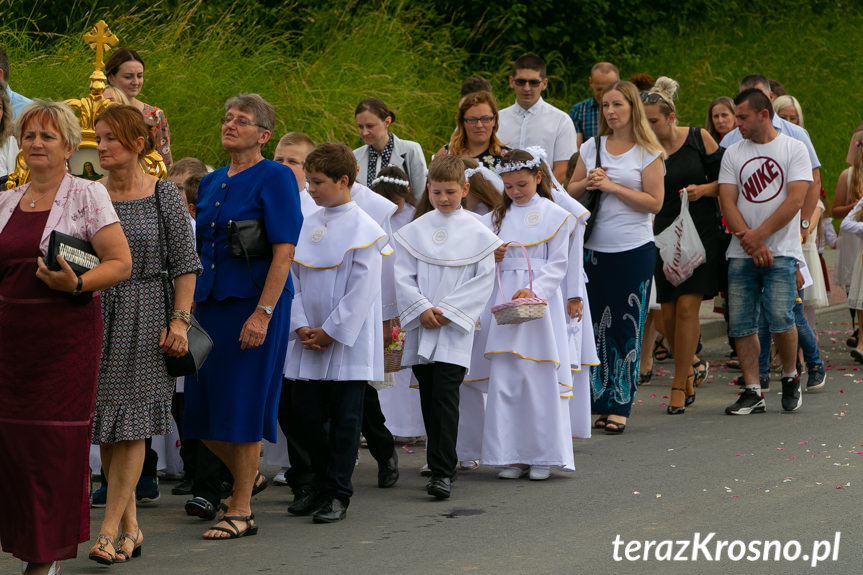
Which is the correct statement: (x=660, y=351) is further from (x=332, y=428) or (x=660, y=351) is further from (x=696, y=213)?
(x=332, y=428)

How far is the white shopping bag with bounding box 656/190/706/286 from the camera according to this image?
388 inches

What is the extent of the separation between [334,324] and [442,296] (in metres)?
0.86

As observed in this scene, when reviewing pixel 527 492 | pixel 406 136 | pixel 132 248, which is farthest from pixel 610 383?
pixel 406 136

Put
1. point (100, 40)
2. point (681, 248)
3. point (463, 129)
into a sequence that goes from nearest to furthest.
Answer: point (100, 40), point (463, 129), point (681, 248)

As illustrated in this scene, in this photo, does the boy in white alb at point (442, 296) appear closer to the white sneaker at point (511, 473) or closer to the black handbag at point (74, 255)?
the white sneaker at point (511, 473)

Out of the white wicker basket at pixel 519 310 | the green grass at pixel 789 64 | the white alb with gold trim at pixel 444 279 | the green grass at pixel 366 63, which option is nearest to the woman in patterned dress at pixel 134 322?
the white alb with gold trim at pixel 444 279

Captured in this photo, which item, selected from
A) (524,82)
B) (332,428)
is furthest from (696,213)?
(332,428)

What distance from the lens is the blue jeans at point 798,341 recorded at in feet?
34.7

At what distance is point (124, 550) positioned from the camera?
19.3 feet

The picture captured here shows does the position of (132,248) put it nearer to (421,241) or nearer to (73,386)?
(73,386)

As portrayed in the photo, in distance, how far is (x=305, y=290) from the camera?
276 inches

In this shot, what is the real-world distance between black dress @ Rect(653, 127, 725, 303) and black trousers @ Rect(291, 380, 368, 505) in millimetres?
3823

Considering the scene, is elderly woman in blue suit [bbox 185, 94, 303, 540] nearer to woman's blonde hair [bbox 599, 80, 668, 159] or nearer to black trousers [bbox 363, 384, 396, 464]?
black trousers [bbox 363, 384, 396, 464]

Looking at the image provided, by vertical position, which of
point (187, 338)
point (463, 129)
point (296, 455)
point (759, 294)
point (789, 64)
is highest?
point (789, 64)
